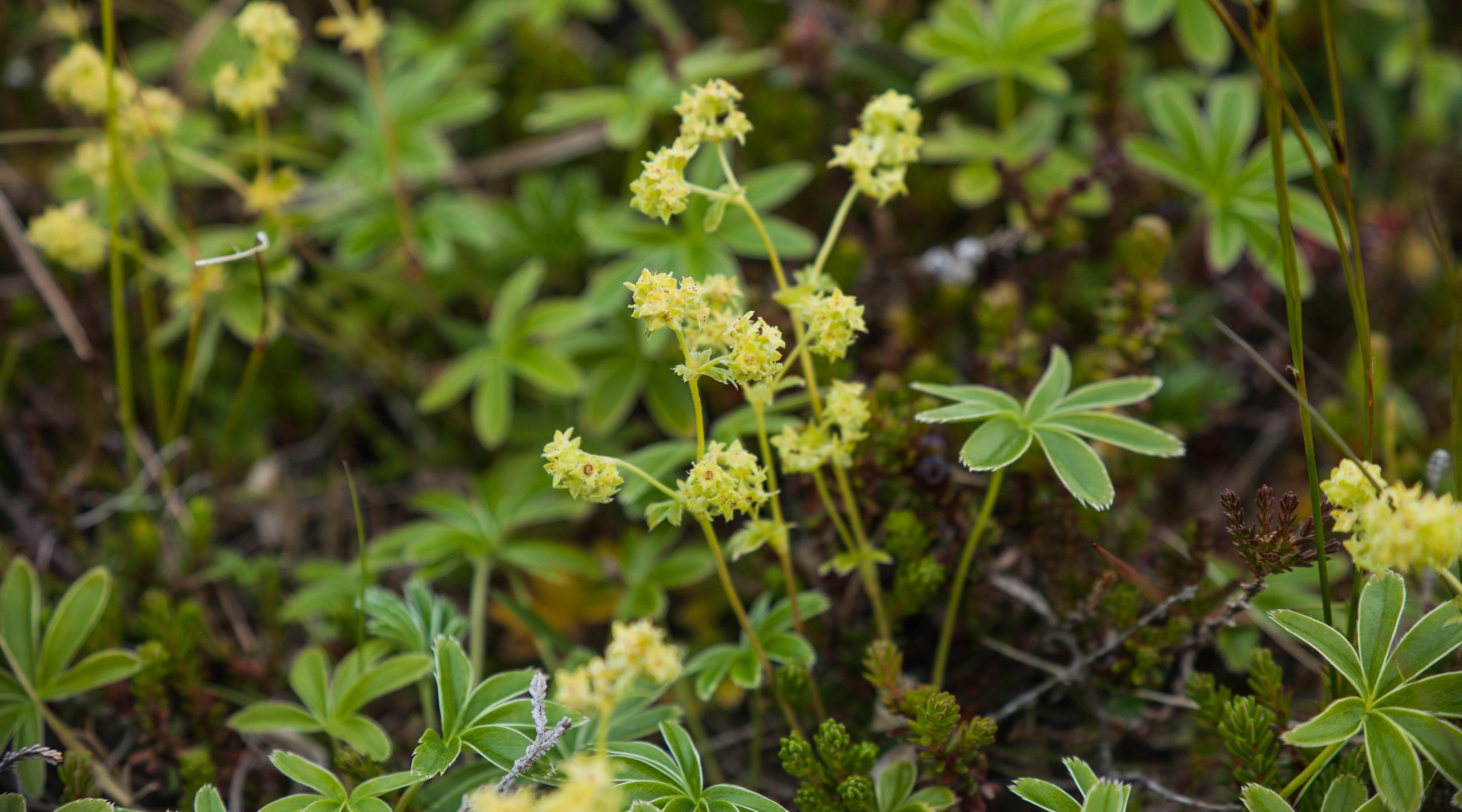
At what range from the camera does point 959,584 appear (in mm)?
2115

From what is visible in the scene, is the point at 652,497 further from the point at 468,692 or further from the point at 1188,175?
the point at 1188,175

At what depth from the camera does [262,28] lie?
2562mm

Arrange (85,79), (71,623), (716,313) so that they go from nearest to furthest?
1. (716,313)
2. (71,623)
3. (85,79)

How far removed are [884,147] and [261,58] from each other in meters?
1.81

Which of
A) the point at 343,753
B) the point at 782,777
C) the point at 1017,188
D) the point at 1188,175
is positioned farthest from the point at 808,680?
the point at 1188,175

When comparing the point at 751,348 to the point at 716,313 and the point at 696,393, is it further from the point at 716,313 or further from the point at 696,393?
the point at 716,313

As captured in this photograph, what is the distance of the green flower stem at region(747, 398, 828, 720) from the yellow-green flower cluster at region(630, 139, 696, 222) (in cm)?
40

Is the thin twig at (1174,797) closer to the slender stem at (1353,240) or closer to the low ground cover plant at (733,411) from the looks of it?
the low ground cover plant at (733,411)

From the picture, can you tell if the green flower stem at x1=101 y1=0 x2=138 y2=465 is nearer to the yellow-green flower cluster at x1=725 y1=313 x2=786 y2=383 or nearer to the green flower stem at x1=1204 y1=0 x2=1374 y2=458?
the yellow-green flower cluster at x1=725 y1=313 x2=786 y2=383

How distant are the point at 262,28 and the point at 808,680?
2240 mm

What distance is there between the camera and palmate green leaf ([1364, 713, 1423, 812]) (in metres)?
1.59

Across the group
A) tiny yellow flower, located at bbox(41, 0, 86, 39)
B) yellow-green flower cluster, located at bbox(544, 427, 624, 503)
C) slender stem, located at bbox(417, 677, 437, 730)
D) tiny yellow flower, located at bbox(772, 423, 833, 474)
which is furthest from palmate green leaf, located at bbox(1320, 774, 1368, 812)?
tiny yellow flower, located at bbox(41, 0, 86, 39)

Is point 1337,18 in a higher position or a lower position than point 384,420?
higher

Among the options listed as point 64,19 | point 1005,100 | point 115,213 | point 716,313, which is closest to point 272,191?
point 115,213
